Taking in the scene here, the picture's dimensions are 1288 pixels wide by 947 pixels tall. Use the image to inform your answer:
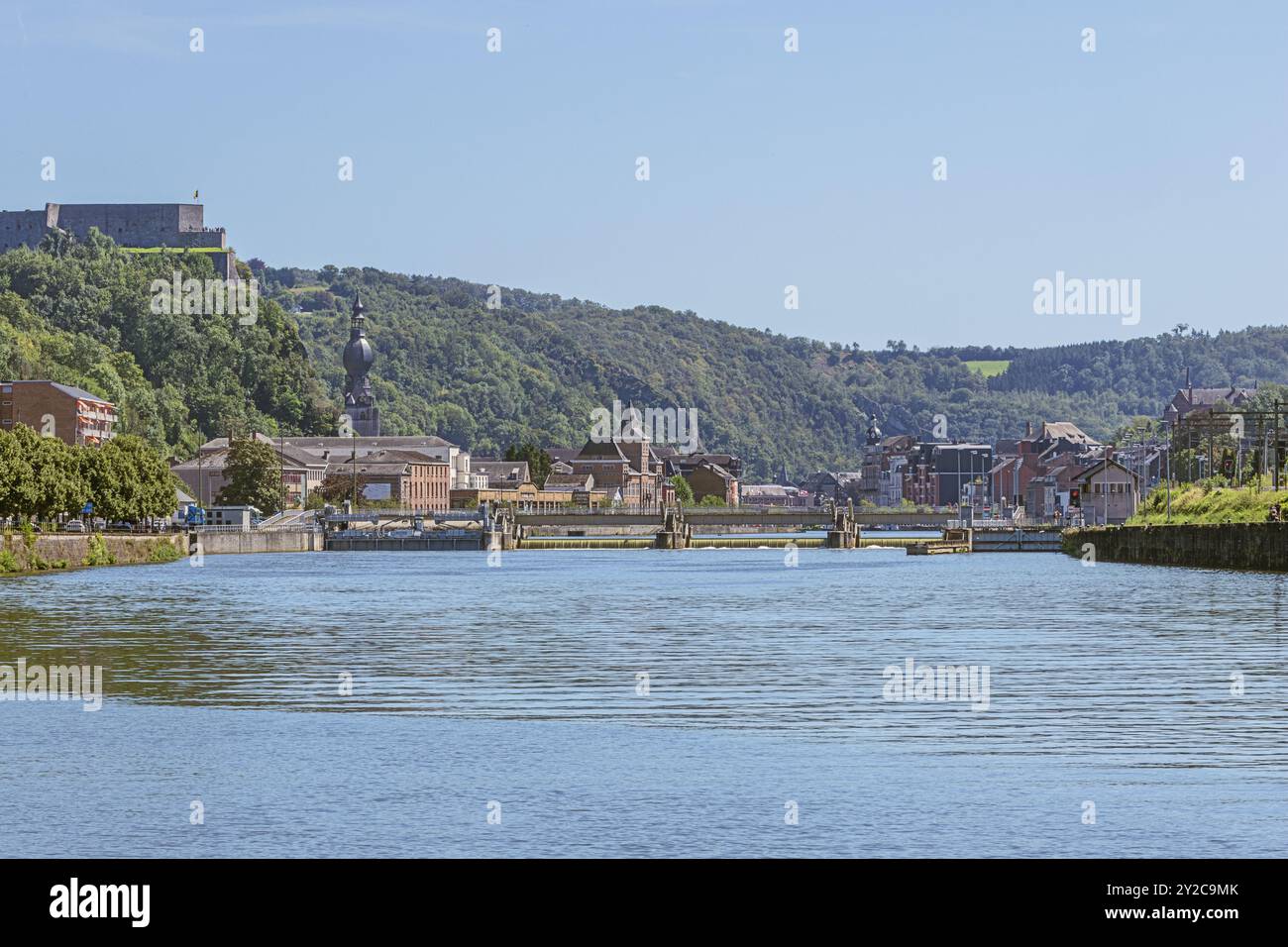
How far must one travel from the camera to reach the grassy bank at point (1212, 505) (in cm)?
11681

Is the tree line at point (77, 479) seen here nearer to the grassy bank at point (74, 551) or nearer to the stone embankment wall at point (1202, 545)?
the grassy bank at point (74, 551)

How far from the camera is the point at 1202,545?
115 meters

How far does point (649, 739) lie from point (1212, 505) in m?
109

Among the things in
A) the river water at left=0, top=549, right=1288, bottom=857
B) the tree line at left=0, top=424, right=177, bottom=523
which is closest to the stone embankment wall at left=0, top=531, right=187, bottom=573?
the tree line at left=0, top=424, right=177, bottom=523

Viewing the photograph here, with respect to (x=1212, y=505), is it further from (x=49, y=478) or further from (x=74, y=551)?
(x=49, y=478)

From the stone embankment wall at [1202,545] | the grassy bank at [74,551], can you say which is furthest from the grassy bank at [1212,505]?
the grassy bank at [74,551]

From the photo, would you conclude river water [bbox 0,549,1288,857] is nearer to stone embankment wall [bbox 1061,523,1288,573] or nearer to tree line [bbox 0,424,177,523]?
stone embankment wall [bbox 1061,523,1288,573]

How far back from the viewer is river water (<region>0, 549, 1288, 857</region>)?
861 inches

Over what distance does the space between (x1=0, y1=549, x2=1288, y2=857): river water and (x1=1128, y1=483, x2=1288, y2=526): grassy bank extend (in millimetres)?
54230

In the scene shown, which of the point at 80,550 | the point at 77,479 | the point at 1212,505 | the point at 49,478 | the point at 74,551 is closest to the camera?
the point at 49,478

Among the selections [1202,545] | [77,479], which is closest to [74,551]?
[77,479]

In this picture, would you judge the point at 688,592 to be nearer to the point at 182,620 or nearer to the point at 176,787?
the point at 182,620
